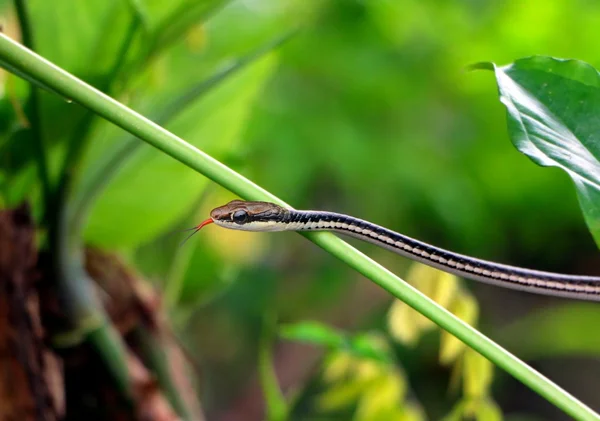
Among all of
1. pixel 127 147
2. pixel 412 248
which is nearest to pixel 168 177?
pixel 127 147

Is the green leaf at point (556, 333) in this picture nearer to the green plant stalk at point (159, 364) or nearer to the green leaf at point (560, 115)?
the green plant stalk at point (159, 364)

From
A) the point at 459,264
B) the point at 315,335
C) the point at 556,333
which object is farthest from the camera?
the point at 556,333

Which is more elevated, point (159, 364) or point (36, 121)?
point (36, 121)

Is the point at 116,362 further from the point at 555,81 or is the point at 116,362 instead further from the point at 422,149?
the point at 422,149

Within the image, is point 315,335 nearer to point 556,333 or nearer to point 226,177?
point 226,177

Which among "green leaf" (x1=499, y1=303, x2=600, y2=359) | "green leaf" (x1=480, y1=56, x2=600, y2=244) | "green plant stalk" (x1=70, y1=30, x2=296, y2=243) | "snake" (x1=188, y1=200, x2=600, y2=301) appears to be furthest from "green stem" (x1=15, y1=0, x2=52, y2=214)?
"green leaf" (x1=499, y1=303, x2=600, y2=359)

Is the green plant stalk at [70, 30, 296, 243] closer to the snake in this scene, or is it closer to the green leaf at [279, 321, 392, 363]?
the snake

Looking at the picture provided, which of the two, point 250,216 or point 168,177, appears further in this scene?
point 168,177
